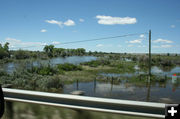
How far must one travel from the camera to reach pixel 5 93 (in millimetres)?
1478

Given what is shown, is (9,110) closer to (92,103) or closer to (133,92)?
(92,103)

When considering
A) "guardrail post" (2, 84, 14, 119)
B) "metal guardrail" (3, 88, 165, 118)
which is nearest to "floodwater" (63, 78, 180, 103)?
"metal guardrail" (3, 88, 165, 118)

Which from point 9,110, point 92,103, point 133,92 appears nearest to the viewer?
point 92,103

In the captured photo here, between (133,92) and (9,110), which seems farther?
(133,92)

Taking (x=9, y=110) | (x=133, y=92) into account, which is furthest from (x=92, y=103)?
(x=133, y=92)

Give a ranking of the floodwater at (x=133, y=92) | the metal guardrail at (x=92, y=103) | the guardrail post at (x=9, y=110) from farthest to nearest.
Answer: the floodwater at (x=133, y=92) < the guardrail post at (x=9, y=110) < the metal guardrail at (x=92, y=103)

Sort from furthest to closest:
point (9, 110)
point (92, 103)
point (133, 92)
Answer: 1. point (133, 92)
2. point (9, 110)
3. point (92, 103)

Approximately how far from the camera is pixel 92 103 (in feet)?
3.96

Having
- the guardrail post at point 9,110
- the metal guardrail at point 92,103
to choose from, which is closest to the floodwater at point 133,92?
the metal guardrail at point 92,103

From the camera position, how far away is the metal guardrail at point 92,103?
1.07 metres

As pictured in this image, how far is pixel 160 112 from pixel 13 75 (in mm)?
13917

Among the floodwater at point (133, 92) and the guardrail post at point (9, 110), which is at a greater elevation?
the guardrail post at point (9, 110)

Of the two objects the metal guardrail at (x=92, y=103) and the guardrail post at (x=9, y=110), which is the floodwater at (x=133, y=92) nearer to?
the metal guardrail at (x=92, y=103)

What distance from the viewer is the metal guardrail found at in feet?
3.51
